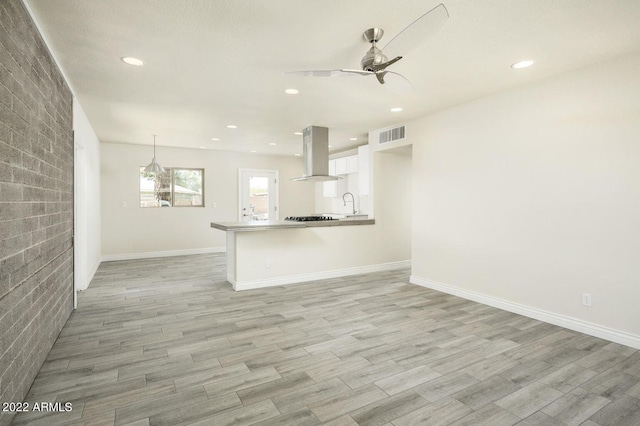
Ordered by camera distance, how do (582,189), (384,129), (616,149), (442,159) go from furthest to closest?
(384,129) → (442,159) → (582,189) → (616,149)

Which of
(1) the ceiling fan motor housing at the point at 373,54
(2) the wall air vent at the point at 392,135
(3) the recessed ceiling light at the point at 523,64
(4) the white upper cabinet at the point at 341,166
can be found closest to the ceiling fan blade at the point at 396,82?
(1) the ceiling fan motor housing at the point at 373,54

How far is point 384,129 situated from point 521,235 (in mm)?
2763

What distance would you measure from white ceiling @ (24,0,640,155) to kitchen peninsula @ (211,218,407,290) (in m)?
1.72

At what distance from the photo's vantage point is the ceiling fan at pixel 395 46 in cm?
186

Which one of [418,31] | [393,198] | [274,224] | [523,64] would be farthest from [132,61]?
[393,198]

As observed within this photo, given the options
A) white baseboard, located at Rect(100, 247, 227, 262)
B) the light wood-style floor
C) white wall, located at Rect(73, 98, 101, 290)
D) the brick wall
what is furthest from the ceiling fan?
white baseboard, located at Rect(100, 247, 227, 262)

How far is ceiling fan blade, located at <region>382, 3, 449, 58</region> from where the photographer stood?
1.80 m

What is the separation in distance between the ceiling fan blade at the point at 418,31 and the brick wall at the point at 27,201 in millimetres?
2159

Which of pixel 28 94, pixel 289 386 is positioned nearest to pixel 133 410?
pixel 289 386

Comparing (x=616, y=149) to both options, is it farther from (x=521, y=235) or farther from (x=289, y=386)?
(x=289, y=386)

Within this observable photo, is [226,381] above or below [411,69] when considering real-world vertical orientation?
below

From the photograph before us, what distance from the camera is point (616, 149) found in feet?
9.64

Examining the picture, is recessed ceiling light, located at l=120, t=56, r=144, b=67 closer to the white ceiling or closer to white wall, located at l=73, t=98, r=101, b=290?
the white ceiling

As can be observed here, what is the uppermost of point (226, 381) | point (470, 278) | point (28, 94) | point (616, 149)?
point (28, 94)
